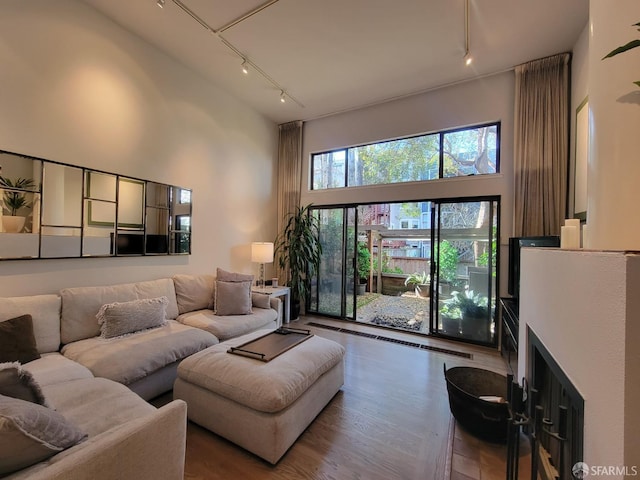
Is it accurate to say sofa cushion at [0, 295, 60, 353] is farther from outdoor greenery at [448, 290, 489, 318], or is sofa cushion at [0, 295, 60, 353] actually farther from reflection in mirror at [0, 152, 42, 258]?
outdoor greenery at [448, 290, 489, 318]

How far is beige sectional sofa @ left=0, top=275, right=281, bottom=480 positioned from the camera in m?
0.99

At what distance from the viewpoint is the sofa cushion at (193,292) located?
10.6 ft

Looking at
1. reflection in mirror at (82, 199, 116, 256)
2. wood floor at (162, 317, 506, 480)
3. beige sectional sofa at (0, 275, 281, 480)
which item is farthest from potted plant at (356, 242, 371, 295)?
reflection in mirror at (82, 199, 116, 256)

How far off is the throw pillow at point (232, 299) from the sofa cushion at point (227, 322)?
8cm

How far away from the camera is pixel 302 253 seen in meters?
4.70

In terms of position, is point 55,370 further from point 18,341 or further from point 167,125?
point 167,125

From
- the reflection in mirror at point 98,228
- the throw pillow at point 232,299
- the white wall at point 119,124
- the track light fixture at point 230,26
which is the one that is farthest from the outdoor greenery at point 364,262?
the reflection in mirror at point 98,228

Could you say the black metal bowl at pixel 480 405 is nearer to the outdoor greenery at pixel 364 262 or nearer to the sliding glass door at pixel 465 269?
the sliding glass door at pixel 465 269

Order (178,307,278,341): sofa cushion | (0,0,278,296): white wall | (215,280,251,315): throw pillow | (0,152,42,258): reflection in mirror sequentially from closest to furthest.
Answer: (0,152,42,258): reflection in mirror
(0,0,278,296): white wall
(178,307,278,341): sofa cushion
(215,280,251,315): throw pillow

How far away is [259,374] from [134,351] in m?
1.12

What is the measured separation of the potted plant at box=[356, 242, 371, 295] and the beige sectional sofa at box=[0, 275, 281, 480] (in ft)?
12.3

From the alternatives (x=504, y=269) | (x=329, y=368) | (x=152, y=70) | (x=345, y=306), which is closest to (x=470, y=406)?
(x=329, y=368)

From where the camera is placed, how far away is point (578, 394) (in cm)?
93

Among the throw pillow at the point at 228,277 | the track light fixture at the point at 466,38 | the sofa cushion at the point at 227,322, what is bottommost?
the sofa cushion at the point at 227,322
